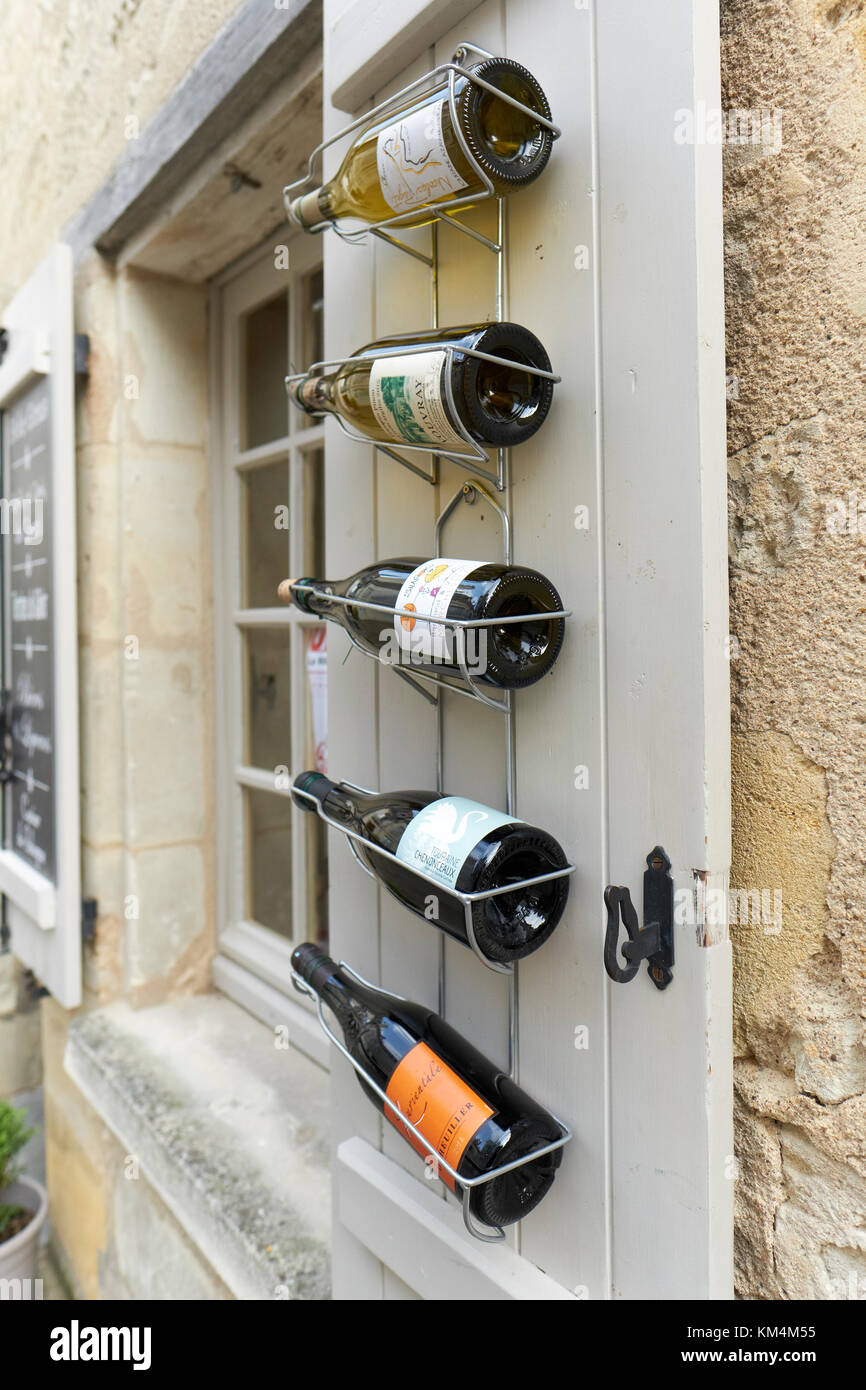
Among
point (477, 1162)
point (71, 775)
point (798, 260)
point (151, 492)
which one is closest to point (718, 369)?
point (798, 260)

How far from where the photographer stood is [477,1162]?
0.64 metres

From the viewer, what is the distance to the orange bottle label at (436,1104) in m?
0.65

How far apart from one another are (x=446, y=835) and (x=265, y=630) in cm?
120

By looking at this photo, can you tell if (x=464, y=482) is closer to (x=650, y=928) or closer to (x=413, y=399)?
(x=413, y=399)

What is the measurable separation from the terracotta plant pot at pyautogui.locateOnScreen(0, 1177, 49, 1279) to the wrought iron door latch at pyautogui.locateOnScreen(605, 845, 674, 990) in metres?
1.76

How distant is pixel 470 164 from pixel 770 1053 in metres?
0.72

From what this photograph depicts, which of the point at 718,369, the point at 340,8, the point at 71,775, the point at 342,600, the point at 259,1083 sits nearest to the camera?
the point at 718,369

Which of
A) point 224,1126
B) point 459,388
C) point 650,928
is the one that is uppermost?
point 459,388

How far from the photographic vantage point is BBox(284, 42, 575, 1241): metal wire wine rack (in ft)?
2.03

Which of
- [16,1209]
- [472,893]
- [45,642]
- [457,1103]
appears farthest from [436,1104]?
[16,1209]

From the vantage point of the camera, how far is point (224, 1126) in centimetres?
142

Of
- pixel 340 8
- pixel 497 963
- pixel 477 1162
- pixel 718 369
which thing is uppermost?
pixel 340 8

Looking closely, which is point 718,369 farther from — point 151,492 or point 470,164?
point 151,492

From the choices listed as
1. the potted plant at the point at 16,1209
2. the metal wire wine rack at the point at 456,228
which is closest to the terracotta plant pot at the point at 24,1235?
the potted plant at the point at 16,1209
